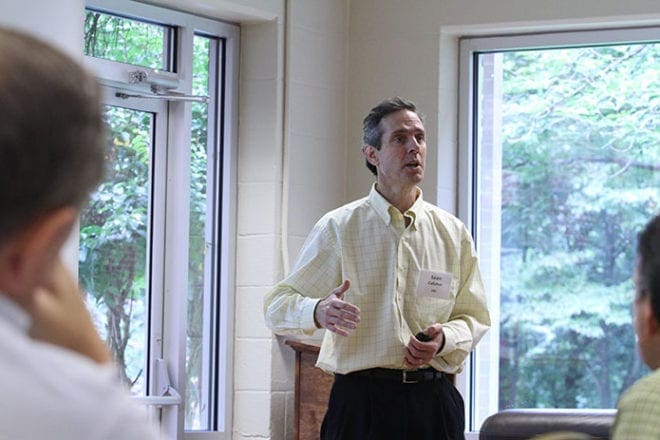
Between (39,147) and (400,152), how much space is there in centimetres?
361

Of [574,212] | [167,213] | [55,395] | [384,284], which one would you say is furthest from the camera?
[574,212]

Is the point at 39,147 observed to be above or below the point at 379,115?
below

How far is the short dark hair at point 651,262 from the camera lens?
4.89 feet

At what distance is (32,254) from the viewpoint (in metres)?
0.71

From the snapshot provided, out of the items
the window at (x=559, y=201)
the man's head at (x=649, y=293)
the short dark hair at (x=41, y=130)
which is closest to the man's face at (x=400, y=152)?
the window at (x=559, y=201)

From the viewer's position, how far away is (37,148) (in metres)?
0.69

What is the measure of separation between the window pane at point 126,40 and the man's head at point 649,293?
353 cm

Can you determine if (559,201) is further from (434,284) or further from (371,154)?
(434,284)

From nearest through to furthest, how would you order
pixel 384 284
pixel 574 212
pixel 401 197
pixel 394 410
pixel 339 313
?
pixel 339 313
pixel 394 410
pixel 384 284
pixel 401 197
pixel 574 212

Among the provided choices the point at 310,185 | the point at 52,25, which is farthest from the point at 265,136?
the point at 52,25

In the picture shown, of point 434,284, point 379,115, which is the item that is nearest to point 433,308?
point 434,284

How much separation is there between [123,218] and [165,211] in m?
0.19

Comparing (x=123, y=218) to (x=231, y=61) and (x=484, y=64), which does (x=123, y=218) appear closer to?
(x=231, y=61)

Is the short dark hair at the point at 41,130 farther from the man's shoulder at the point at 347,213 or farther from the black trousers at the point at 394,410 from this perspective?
the man's shoulder at the point at 347,213
